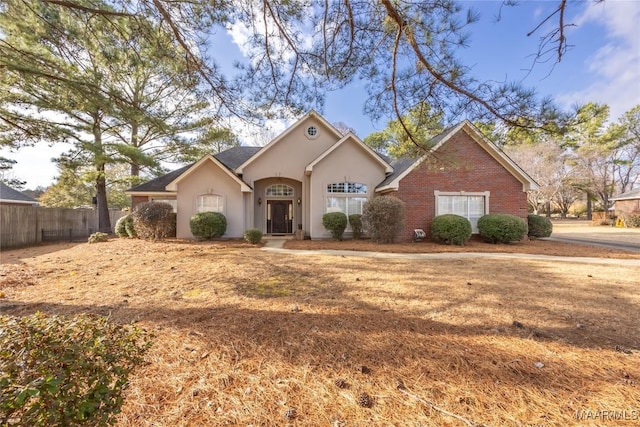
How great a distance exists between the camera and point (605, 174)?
3222cm

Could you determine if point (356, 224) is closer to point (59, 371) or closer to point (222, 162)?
point (222, 162)

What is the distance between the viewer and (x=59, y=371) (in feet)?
4.87

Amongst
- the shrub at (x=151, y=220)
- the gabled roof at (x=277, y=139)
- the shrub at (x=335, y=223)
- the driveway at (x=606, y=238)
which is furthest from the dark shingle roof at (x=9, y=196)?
the driveway at (x=606, y=238)

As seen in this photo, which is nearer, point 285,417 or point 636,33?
point 285,417

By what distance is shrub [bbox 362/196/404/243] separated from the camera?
11.5 meters

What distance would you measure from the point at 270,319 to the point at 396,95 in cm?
496

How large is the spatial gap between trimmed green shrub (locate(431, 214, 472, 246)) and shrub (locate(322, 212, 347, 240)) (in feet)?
13.6

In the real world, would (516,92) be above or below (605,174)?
below

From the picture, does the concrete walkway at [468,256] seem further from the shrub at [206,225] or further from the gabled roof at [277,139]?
the gabled roof at [277,139]

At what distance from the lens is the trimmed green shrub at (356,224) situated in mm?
12945

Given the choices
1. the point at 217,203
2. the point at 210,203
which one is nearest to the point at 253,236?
the point at 217,203

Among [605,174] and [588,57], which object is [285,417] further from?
[605,174]

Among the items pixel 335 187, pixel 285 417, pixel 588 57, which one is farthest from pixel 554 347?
pixel 335 187

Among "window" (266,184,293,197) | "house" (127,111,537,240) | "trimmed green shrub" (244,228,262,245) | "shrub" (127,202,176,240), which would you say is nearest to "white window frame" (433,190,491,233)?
"house" (127,111,537,240)
